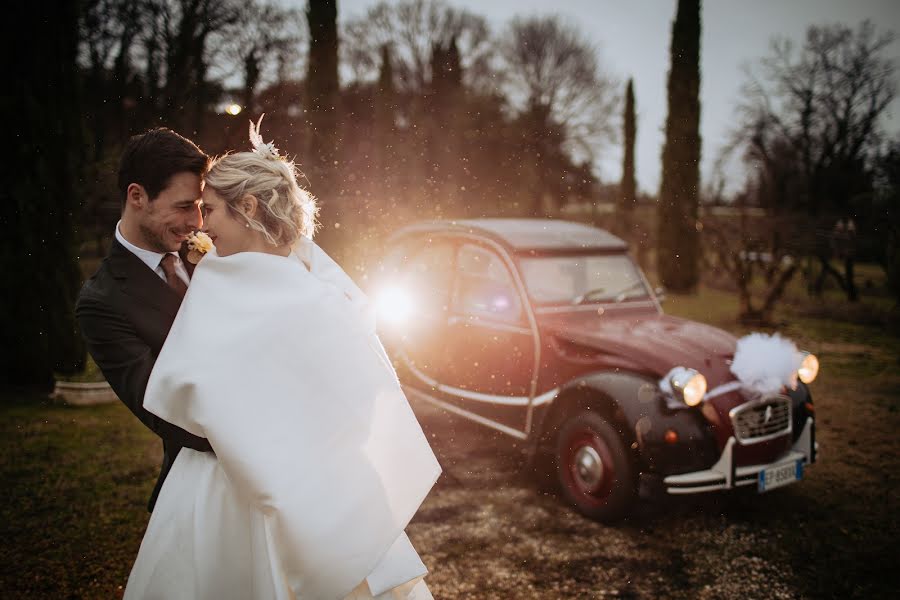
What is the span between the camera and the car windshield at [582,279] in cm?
476

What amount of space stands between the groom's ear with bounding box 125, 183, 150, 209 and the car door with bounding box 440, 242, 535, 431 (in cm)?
313

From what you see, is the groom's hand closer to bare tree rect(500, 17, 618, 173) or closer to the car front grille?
the car front grille

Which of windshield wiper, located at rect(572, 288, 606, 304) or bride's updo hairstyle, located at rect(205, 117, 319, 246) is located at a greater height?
bride's updo hairstyle, located at rect(205, 117, 319, 246)

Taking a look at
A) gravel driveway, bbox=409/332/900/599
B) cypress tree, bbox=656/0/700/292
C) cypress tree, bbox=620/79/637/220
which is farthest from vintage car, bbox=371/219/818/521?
cypress tree, bbox=620/79/637/220

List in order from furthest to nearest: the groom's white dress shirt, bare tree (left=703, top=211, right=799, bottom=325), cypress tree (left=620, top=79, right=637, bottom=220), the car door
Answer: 1. cypress tree (left=620, top=79, right=637, bottom=220)
2. bare tree (left=703, top=211, right=799, bottom=325)
3. the car door
4. the groom's white dress shirt

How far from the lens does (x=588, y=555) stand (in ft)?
12.0

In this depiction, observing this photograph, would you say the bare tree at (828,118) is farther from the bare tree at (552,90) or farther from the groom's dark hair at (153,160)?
the groom's dark hair at (153,160)

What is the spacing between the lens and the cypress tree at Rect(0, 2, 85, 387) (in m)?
6.95

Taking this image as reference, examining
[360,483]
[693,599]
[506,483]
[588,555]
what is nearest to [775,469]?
[693,599]

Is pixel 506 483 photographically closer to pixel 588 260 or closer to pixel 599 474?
pixel 599 474

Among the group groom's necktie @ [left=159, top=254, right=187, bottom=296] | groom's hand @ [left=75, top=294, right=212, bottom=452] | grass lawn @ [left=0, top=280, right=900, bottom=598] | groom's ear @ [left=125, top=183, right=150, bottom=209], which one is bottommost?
grass lawn @ [left=0, top=280, right=900, bottom=598]

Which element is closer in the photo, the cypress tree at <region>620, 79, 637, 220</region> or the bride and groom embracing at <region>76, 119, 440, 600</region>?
the bride and groom embracing at <region>76, 119, 440, 600</region>

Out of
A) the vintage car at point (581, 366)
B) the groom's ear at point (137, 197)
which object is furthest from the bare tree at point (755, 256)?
the groom's ear at point (137, 197)

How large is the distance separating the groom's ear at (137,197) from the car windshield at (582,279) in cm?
317
